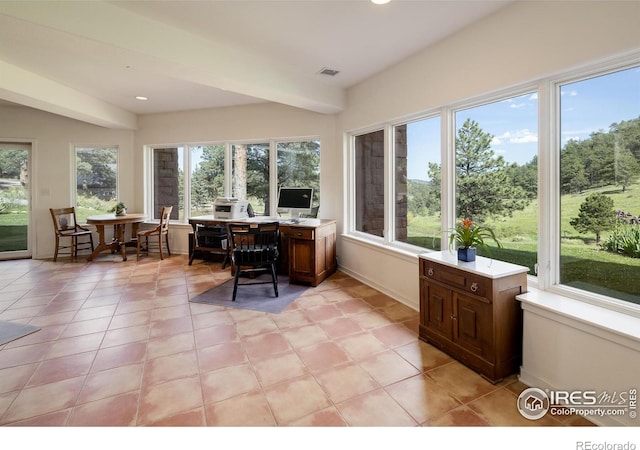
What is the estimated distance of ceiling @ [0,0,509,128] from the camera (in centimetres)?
248

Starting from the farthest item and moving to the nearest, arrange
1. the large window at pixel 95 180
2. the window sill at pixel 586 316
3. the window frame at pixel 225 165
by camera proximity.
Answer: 1. the large window at pixel 95 180
2. the window frame at pixel 225 165
3. the window sill at pixel 586 316

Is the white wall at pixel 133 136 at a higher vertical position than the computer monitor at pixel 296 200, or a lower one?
higher

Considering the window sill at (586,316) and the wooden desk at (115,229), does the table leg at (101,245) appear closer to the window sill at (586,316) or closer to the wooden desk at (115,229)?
the wooden desk at (115,229)

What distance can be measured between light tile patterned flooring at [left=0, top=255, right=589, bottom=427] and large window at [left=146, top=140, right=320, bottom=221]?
7.62 feet

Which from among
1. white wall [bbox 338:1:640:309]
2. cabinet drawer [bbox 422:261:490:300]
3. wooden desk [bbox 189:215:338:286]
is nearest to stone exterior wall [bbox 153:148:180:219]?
wooden desk [bbox 189:215:338:286]

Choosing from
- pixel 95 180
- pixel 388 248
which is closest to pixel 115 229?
pixel 95 180

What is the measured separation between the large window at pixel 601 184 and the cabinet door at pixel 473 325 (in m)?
0.67

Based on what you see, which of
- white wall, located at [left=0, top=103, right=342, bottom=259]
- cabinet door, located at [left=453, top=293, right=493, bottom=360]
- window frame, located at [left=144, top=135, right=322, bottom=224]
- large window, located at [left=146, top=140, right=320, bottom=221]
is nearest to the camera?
cabinet door, located at [left=453, top=293, right=493, bottom=360]

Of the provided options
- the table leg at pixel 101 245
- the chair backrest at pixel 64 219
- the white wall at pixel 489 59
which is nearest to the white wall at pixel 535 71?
the white wall at pixel 489 59

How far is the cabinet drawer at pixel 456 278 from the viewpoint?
2143 mm

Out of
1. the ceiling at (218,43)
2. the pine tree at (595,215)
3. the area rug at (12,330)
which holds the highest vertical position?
the ceiling at (218,43)

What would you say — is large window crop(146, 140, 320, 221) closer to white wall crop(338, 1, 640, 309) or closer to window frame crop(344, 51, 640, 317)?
white wall crop(338, 1, 640, 309)

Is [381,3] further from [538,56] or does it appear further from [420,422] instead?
[420,422]
